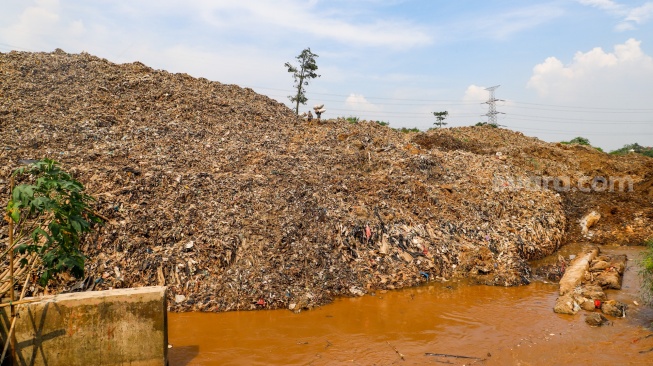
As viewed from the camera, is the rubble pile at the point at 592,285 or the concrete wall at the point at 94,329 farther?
the rubble pile at the point at 592,285

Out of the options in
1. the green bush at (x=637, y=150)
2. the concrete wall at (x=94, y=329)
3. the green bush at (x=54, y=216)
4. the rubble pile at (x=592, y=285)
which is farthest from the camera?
the green bush at (x=637, y=150)

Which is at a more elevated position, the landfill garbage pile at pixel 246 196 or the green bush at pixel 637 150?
the green bush at pixel 637 150

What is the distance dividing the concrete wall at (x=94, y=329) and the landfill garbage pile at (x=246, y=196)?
1.90 meters

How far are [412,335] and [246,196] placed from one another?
13.5 ft

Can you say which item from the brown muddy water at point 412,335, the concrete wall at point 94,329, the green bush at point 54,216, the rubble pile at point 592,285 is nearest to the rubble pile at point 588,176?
the rubble pile at point 592,285

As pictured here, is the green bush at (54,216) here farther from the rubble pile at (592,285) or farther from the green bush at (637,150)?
the green bush at (637,150)

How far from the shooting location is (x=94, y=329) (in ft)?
13.8

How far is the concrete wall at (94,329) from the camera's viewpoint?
404cm

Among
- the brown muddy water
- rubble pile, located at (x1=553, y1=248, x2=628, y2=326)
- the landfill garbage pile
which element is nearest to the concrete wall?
the brown muddy water

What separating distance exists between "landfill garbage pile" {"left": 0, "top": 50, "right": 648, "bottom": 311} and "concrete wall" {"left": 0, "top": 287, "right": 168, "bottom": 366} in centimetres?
190

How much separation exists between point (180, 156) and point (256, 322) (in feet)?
15.5

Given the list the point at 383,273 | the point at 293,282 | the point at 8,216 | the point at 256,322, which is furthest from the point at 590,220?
the point at 8,216

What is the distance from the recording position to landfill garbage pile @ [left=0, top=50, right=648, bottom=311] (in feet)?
22.1

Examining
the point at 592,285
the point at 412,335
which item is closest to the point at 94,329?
the point at 412,335
